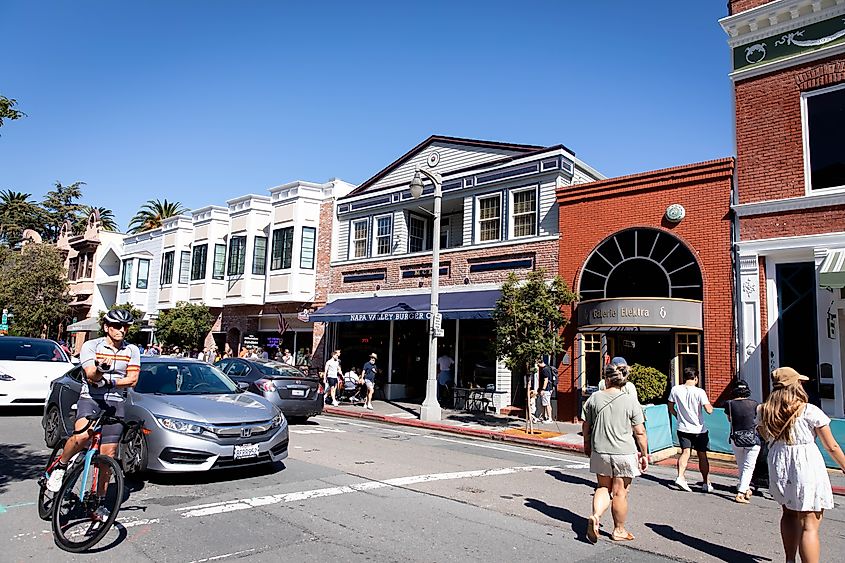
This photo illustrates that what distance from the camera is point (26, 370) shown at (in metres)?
12.4

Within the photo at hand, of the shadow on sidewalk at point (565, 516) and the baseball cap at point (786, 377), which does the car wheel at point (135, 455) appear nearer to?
the shadow on sidewalk at point (565, 516)

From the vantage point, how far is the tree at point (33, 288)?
1538 inches

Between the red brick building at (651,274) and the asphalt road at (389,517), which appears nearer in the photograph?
the asphalt road at (389,517)

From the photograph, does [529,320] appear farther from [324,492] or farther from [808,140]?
[324,492]

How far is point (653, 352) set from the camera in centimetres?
1570

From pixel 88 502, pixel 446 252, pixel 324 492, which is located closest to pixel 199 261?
pixel 446 252

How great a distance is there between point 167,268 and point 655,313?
2757cm

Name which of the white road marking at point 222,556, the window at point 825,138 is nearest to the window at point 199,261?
the window at point 825,138

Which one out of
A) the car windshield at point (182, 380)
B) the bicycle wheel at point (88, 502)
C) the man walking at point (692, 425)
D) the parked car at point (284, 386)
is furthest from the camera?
the parked car at point (284, 386)

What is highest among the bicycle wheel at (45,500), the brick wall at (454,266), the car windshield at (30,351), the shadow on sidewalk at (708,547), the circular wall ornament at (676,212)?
the circular wall ornament at (676,212)

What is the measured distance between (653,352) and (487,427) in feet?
15.3

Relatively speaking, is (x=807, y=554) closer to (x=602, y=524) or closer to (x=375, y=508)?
(x=602, y=524)

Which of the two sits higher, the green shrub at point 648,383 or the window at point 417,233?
the window at point 417,233

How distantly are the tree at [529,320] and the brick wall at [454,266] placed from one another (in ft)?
6.68
